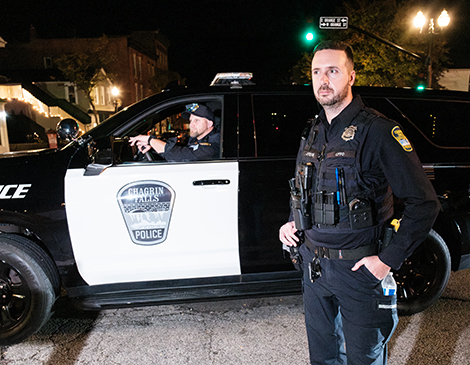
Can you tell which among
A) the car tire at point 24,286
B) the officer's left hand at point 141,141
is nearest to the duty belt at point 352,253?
the officer's left hand at point 141,141

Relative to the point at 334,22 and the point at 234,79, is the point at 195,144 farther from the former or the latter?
the point at 334,22

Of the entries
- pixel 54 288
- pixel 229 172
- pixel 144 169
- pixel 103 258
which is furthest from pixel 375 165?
pixel 54 288

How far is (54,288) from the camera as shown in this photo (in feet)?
8.95

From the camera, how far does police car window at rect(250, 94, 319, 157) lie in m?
2.85

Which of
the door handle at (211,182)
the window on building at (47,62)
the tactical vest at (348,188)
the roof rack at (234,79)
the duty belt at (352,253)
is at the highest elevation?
the window on building at (47,62)

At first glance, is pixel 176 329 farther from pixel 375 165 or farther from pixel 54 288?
pixel 375 165

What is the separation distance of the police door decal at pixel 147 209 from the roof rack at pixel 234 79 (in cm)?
97

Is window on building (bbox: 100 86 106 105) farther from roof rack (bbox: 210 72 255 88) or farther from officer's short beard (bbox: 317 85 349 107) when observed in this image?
officer's short beard (bbox: 317 85 349 107)

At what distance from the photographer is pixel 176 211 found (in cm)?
267

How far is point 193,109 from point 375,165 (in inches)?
77.6

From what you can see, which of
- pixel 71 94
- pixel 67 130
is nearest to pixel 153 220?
pixel 67 130

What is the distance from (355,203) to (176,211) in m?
1.44

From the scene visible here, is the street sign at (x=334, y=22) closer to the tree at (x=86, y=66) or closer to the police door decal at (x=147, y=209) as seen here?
the police door decal at (x=147, y=209)

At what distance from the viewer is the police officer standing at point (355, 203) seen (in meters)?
1.53
